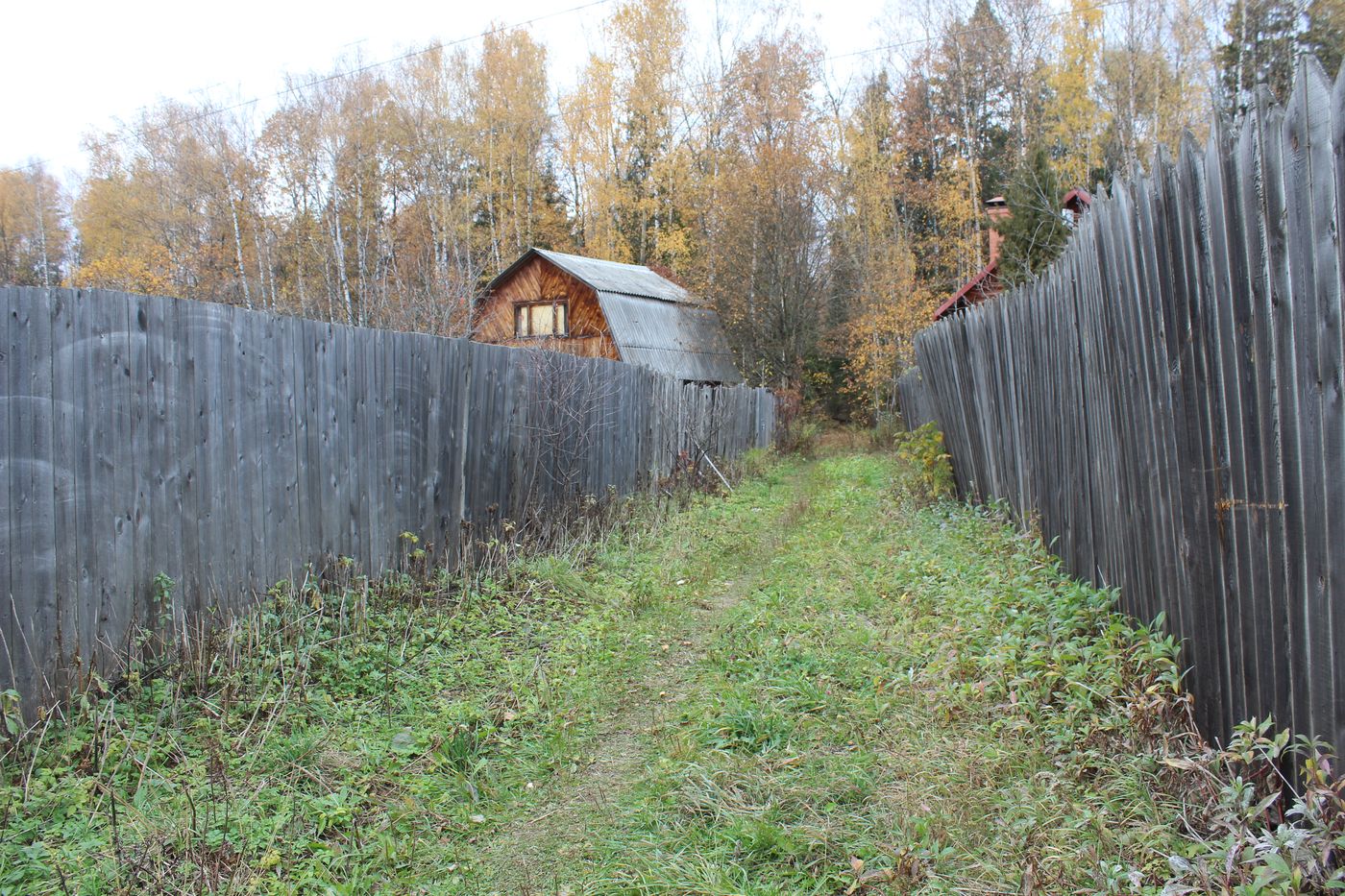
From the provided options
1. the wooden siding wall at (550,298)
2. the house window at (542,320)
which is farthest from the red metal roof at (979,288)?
the house window at (542,320)

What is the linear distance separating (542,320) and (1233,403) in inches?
930

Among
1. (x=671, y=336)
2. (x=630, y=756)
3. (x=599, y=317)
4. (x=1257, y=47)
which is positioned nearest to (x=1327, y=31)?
(x=1257, y=47)

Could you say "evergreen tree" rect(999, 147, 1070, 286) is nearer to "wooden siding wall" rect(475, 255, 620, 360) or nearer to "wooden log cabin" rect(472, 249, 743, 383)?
"wooden log cabin" rect(472, 249, 743, 383)

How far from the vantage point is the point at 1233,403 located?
7.67 ft

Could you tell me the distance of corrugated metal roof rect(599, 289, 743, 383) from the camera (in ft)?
75.7

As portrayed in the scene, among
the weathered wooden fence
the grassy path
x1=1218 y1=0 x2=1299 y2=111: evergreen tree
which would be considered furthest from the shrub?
x1=1218 y1=0 x2=1299 y2=111: evergreen tree

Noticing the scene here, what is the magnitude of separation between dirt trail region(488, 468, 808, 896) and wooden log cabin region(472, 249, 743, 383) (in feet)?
57.9

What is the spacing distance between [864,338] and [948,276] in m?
4.69

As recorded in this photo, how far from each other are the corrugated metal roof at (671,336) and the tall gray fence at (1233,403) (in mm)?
19261

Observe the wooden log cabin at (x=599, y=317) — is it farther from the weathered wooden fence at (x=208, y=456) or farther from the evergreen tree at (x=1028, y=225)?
the weathered wooden fence at (x=208, y=456)

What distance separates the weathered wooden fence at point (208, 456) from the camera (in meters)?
3.23

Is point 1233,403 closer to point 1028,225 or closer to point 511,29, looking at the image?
point 1028,225

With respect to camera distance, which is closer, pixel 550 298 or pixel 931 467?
pixel 931 467

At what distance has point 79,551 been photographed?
3.38 metres
